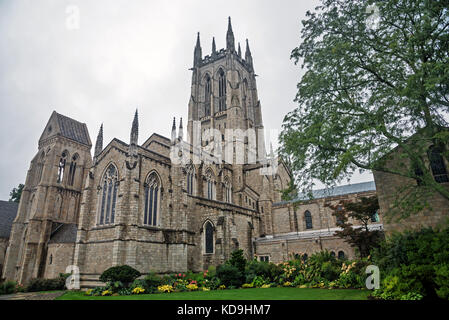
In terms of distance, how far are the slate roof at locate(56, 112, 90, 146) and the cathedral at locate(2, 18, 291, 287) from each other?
0.53 feet

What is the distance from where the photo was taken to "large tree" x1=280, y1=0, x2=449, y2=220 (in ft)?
33.4

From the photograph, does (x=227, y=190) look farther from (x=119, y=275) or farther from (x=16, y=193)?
(x=16, y=193)

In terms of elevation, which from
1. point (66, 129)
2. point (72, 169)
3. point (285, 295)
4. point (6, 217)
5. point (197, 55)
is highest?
point (197, 55)

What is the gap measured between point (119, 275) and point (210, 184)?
1717 cm

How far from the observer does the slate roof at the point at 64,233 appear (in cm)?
2669

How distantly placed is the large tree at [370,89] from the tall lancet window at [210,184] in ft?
61.1

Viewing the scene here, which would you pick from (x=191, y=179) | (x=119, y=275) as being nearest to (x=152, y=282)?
(x=119, y=275)

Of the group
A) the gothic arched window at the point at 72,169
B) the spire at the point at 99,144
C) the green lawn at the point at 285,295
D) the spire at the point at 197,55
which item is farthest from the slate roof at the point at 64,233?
the spire at the point at 197,55

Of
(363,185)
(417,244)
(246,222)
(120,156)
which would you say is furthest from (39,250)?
(363,185)

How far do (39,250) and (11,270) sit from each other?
4.82 m

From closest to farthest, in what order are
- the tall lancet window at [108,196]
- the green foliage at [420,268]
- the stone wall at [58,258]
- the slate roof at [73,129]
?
the green foliage at [420,268] < the tall lancet window at [108,196] < the stone wall at [58,258] < the slate roof at [73,129]

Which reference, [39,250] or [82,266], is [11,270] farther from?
[82,266]

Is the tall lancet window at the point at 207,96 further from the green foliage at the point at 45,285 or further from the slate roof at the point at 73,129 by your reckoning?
the green foliage at the point at 45,285

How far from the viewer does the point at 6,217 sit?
→ 3353 centimetres
